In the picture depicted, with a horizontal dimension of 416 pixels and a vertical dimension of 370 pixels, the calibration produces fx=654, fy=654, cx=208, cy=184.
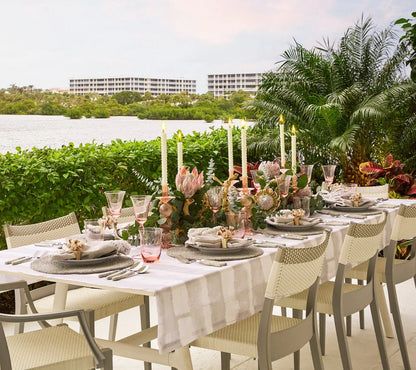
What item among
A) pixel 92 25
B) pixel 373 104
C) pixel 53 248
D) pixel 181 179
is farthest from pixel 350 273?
pixel 92 25

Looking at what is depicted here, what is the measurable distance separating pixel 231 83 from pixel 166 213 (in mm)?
7293

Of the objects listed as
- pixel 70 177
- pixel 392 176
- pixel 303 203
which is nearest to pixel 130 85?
pixel 392 176

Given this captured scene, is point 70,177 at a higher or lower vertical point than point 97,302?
higher

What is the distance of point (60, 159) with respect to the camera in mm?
4992

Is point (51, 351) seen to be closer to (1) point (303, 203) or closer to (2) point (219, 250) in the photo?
(2) point (219, 250)

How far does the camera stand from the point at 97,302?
342 cm

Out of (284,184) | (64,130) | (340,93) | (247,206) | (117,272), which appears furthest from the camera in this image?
(340,93)

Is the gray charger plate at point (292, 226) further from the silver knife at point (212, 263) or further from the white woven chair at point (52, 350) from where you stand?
the white woven chair at point (52, 350)

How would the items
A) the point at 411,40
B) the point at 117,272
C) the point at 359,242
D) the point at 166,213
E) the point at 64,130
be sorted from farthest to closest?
the point at 411,40 < the point at 64,130 < the point at 359,242 < the point at 166,213 < the point at 117,272

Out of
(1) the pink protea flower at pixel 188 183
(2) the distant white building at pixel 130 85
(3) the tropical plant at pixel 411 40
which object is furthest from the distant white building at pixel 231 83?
(1) the pink protea flower at pixel 188 183

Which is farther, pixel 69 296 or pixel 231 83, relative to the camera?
pixel 231 83

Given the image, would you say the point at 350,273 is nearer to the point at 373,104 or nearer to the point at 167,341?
the point at 167,341

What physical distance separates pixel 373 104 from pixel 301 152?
1092 mm

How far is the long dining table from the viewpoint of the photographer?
2424 millimetres
